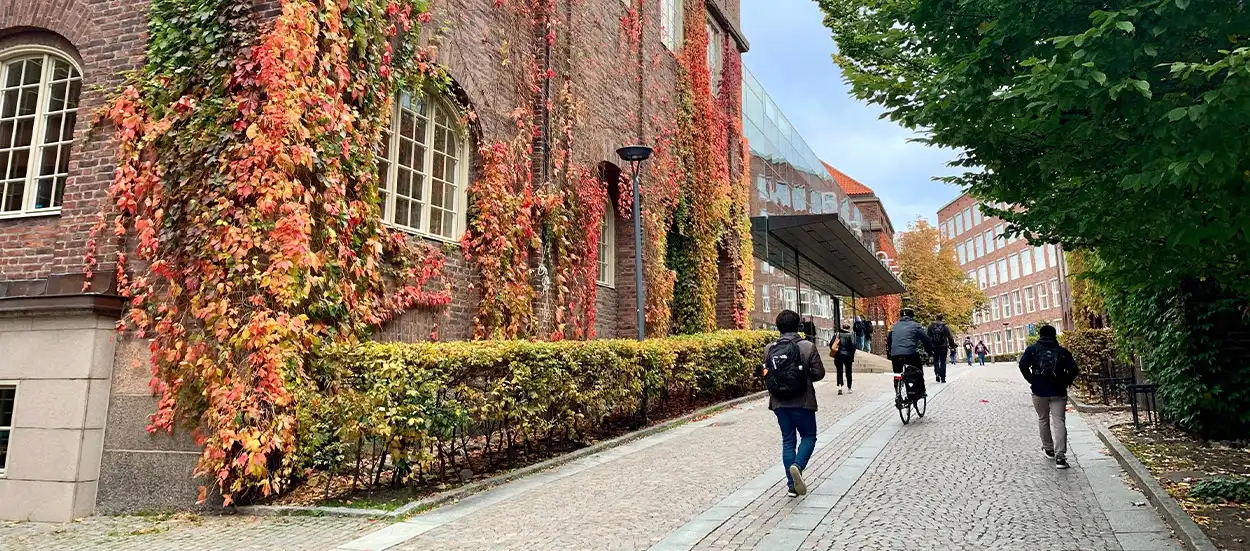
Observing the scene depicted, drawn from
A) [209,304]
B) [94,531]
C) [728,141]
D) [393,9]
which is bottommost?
[94,531]

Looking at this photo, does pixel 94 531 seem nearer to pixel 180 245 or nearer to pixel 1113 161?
pixel 180 245

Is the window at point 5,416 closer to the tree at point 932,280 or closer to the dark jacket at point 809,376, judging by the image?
the dark jacket at point 809,376

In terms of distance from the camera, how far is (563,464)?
8031 mm

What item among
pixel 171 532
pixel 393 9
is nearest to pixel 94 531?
pixel 171 532

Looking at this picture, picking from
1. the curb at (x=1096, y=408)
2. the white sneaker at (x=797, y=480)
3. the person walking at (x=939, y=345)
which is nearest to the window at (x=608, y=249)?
the white sneaker at (x=797, y=480)

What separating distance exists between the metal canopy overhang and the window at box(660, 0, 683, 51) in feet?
19.2

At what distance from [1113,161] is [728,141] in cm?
1506

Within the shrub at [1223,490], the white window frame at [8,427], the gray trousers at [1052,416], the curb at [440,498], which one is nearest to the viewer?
the shrub at [1223,490]

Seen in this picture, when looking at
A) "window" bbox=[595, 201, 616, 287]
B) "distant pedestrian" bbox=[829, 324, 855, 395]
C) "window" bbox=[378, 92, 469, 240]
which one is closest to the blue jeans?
"window" bbox=[378, 92, 469, 240]

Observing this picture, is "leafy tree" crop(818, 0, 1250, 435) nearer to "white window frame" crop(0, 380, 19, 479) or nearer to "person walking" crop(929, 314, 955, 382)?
"white window frame" crop(0, 380, 19, 479)

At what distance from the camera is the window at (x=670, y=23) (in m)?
17.0

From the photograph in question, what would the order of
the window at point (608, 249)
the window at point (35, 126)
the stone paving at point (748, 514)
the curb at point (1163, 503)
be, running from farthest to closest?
the window at point (608, 249) → the window at point (35, 126) → the stone paving at point (748, 514) → the curb at point (1163, 503)

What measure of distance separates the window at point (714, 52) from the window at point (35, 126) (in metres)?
13.5

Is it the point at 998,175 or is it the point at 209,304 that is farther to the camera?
the point at 209,304
